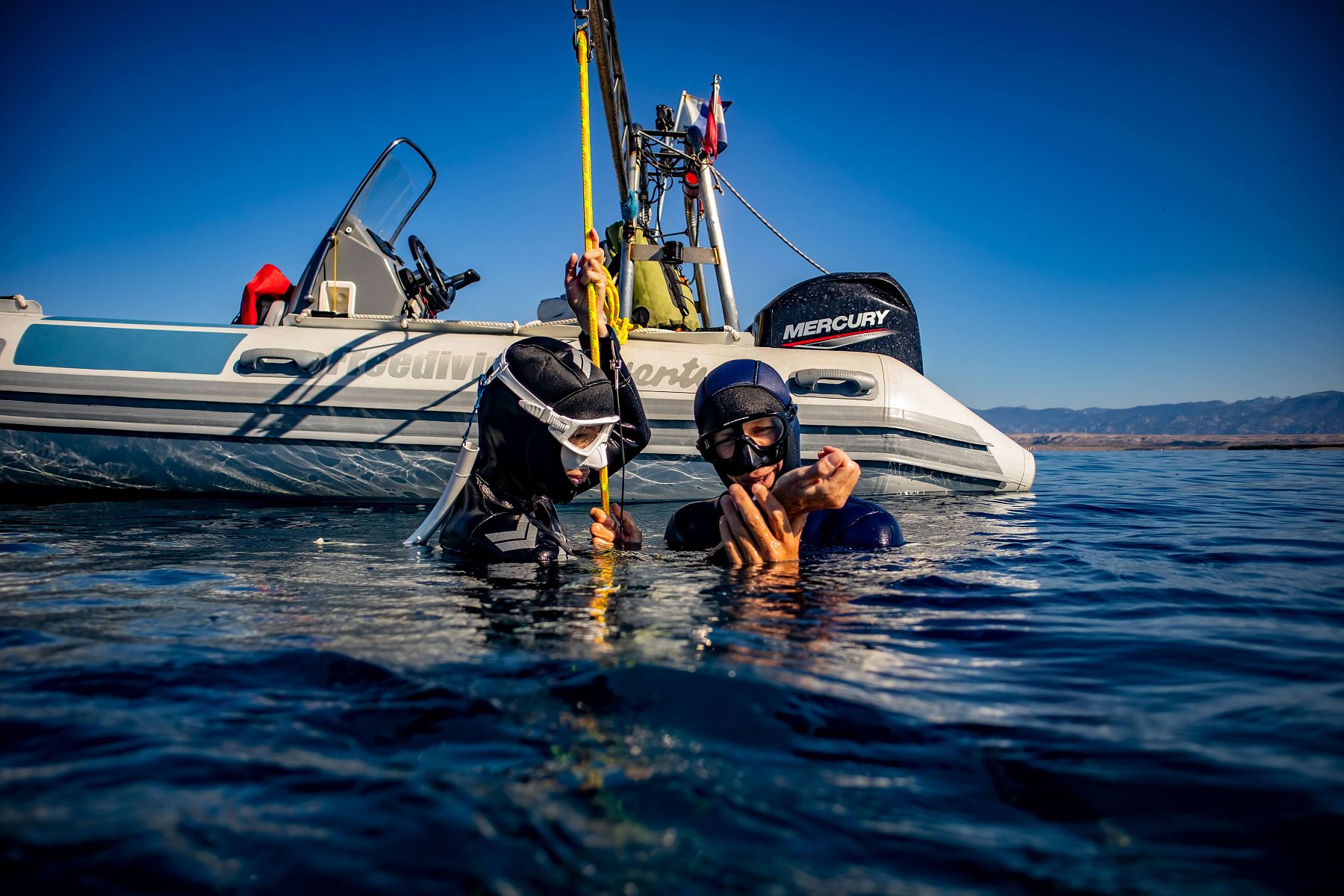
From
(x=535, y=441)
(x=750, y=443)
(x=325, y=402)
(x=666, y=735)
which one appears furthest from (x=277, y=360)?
(x=666, y=735)

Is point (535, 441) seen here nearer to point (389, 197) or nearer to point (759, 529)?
point (759, 529)

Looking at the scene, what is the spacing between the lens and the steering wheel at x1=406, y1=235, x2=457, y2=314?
7.59 m

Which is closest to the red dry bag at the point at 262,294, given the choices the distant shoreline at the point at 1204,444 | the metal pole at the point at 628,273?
the metal pole at the point at 628,273

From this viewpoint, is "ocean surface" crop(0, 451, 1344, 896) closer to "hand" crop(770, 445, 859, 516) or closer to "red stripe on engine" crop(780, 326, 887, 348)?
"hand" crop(770, 445, 859, 516)

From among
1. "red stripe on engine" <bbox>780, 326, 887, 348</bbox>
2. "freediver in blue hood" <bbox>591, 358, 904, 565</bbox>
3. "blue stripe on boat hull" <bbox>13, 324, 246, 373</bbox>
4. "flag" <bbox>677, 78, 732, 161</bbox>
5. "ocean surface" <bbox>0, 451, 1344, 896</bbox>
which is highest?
"flag" <bbox>677, 78, 732, 161</bbox>

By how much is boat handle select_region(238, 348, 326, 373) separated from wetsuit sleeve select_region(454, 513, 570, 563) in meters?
3.93

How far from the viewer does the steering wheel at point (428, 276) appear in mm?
7586

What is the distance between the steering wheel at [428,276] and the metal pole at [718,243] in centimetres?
300

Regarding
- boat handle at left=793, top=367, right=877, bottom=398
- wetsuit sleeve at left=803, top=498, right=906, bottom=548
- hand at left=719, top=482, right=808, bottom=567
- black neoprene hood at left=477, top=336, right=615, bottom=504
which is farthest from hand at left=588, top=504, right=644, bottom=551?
boat handle at left=793, top=367, right=877, bottom=398

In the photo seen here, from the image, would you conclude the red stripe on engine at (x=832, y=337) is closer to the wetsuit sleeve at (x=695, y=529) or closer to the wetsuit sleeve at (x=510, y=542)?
the wetsuit sleeve at (x=695, y=529)

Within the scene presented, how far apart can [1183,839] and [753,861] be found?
653mm

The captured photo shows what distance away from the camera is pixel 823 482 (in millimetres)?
2516

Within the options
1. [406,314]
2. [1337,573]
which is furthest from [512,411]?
[406,314]

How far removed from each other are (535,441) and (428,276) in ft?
17.1
